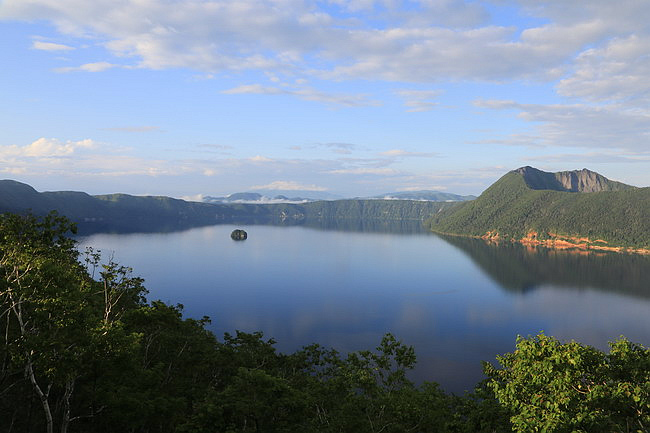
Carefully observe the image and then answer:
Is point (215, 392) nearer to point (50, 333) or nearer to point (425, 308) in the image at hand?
point (50, 333)

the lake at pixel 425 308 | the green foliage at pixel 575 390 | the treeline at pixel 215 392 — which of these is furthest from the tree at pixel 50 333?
the lake at pixel 425 308

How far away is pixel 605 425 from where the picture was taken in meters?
25.9

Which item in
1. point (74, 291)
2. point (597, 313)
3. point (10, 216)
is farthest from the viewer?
point (597, 313)

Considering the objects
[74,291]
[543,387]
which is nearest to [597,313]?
[543,387]

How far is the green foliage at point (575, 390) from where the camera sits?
24.6 meters

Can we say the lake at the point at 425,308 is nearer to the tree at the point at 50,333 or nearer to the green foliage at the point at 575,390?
the green foliage at the point at 575,390

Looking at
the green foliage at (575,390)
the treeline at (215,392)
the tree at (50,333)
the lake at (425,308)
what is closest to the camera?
the tree at (50,333)

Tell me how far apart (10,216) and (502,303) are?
501ft

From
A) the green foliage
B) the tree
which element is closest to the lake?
the green foliage

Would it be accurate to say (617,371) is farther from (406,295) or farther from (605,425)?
(406,295)

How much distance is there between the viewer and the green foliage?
24.6 metres

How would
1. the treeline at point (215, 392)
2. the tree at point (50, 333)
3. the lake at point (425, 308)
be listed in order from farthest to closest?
the lake at point (425, 308) < the treeline at point (215, 392) < the tree at point (50, 333)

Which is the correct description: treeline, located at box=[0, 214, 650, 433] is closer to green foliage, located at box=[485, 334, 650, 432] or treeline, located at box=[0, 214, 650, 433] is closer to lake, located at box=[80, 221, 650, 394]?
green foliage, located at box=[485, 334, 650, 432]

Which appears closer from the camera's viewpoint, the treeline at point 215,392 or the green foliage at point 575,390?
the green foliage at point 575,390
